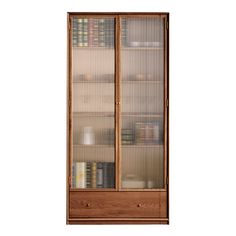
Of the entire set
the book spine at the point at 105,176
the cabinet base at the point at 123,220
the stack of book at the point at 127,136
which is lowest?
the cabinet base at the point at 123,220

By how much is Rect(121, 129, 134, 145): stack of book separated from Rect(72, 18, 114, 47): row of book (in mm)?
914

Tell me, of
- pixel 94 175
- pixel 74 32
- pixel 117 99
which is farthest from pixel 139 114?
pixel 74 32

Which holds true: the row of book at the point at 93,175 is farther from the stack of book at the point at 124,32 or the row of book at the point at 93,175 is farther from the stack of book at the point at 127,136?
the stack of book at the point at 124,32

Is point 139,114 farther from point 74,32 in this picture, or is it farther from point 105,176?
point 74,32

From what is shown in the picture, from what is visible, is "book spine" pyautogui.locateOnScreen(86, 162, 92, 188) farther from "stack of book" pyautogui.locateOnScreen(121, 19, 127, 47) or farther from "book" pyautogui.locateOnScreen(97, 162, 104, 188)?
"stack of book" pyautogui.locateOnScreen(121, 19, 127, 47)

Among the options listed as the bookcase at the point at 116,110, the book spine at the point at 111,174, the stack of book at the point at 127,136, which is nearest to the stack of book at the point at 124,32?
the bookcase at the point at 116,110

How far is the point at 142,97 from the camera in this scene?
5.12 metres

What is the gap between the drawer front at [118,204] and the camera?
5.02 meters

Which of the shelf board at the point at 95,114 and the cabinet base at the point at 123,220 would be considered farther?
the shelf board at the point at 95,114

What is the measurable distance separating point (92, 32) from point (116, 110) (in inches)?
33.9
